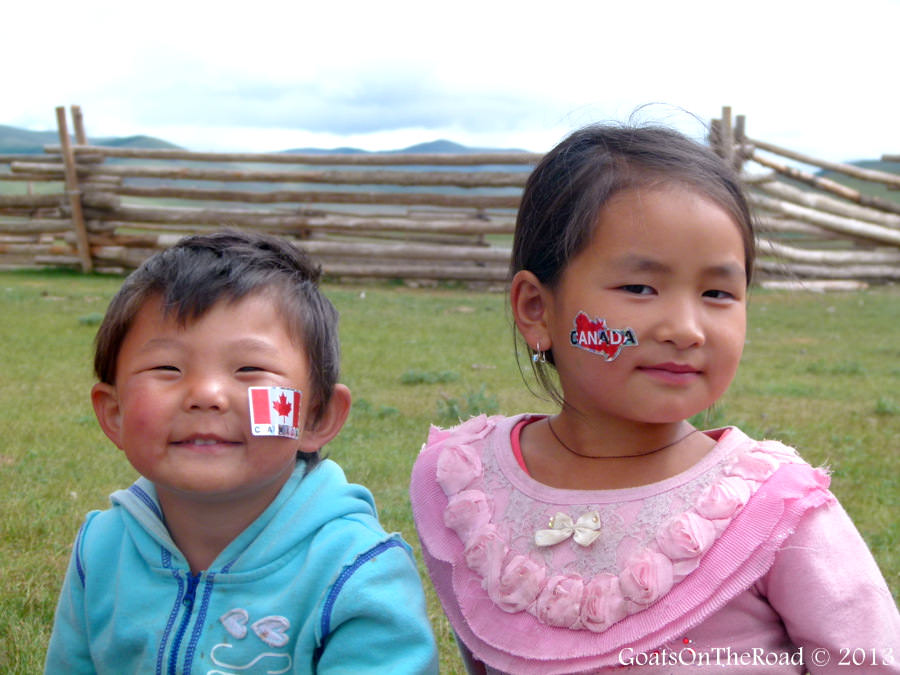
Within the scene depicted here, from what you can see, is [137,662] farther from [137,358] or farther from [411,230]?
[411,230]

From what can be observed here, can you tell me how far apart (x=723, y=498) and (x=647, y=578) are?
0.23 metres

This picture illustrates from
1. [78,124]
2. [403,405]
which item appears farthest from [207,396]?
[78,124]

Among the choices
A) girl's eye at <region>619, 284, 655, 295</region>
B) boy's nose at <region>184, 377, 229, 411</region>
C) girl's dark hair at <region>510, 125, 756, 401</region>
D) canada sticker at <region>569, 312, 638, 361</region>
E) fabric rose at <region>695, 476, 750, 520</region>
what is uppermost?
girl's dark hair at <region>510, 125, 756, 401</region>

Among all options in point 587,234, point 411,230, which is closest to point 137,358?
point 587,234

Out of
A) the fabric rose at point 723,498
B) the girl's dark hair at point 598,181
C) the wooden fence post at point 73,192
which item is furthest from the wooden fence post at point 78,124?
the fabric rose at point 723,498

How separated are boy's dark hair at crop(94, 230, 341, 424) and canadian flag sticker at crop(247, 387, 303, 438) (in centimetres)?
14

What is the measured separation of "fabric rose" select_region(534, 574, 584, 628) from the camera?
6.38ft

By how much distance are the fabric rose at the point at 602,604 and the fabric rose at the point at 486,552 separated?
22cm

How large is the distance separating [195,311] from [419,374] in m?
3.97

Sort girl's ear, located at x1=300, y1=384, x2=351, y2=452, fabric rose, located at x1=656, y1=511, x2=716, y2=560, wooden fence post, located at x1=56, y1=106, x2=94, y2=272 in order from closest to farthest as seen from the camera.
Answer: fabric rose, located at x1=656, y1=511, x2=716, y2=560, girl's ear, located at x1=300, y1=384, x2=351, y2=452, wooden fence post, located at x1=56, y1=106, x2=94, y2=272

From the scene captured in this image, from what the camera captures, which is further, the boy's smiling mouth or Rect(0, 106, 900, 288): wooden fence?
Rect(0, 106, 900, 288): wooden fence

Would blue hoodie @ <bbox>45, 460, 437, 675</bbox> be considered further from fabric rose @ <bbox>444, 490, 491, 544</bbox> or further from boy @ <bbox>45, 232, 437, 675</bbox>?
fabric rose @ <bbox>444, 490, 491, 544</bbox>

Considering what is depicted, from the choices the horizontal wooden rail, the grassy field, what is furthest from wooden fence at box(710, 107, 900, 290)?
the grassy field

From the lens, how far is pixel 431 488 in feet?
7.61
